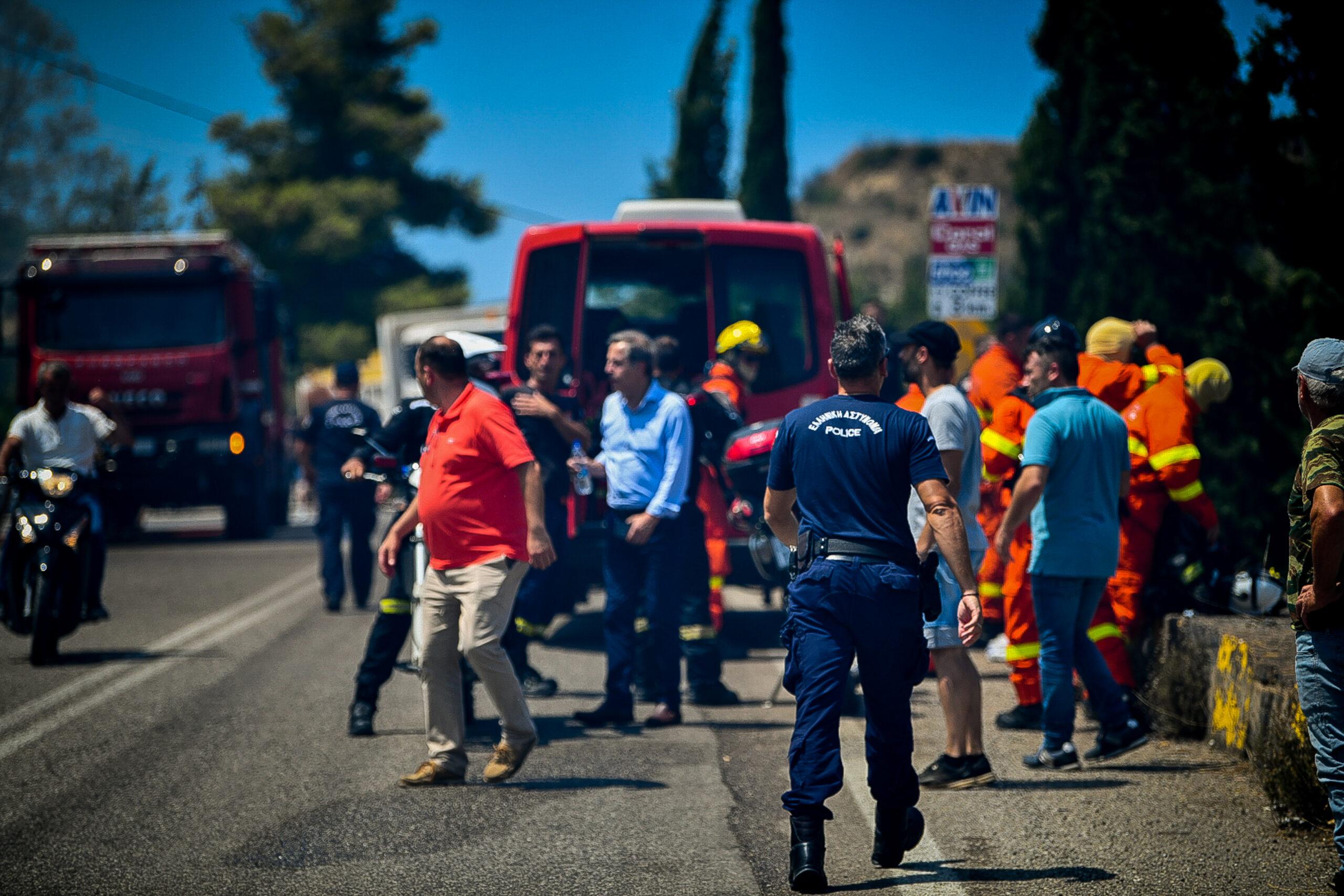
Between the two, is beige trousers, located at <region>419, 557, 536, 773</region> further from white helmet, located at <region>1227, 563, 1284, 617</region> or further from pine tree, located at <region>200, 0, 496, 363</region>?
pine tree, located at <region>200, 0, 496, 363</region>

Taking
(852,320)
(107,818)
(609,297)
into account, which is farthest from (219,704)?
(852,320)

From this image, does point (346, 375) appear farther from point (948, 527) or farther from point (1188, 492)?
point (948, 527)

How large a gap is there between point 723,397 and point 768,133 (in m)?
21.1

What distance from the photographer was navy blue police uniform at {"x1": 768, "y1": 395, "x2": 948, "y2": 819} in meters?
4.86

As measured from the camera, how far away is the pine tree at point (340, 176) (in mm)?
46906

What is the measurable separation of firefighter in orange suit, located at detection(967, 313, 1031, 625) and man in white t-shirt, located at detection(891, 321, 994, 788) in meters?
1.87

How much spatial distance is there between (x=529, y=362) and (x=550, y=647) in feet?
9.20

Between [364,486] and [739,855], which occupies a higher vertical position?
[364,486]

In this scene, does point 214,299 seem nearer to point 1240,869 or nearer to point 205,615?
point 205,615

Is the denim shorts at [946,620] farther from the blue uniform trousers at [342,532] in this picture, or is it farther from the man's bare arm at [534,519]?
the blue uniform trousers at [342,532]

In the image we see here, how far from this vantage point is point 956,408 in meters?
6.16

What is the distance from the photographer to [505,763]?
6340 millimetres

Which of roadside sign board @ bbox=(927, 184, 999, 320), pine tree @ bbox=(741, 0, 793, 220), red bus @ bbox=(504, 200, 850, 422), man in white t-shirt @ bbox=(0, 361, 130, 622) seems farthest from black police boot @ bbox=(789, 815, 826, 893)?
pine tree @ bbox=(741, 0, 793, 220)

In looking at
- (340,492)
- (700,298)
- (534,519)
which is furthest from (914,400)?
(340,492)
